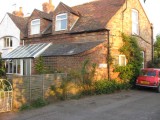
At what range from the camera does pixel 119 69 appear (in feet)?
63.8

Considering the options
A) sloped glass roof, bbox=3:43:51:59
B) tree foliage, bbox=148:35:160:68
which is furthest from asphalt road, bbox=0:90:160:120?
tree foliage, bbox=148:35:160:68

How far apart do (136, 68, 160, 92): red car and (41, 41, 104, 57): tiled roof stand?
4272mm

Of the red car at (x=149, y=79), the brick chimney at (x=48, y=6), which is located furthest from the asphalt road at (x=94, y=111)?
the brick chimney at (x=48, y=6)

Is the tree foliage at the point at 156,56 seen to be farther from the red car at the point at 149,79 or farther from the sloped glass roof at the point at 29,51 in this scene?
the sloped glass roof at the point at 29,51

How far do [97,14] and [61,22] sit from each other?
3.37 meters

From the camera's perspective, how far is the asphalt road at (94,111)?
33.1 ft

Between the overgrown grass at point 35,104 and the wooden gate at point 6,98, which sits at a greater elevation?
the wooden gate at point 6,98

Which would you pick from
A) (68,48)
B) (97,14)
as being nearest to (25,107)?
(68,48)

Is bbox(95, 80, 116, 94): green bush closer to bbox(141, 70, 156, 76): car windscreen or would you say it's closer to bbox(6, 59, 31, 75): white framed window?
bbox(141, 70, 156, 76): car windscreen

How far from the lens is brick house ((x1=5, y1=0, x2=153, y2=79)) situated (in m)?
18.3

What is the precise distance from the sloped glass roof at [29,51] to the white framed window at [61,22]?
180cm

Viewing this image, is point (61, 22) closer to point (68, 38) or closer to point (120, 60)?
point (68, 38)

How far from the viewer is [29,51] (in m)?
22.7

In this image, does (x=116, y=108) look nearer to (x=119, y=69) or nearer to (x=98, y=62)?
(x=98, y=62)
